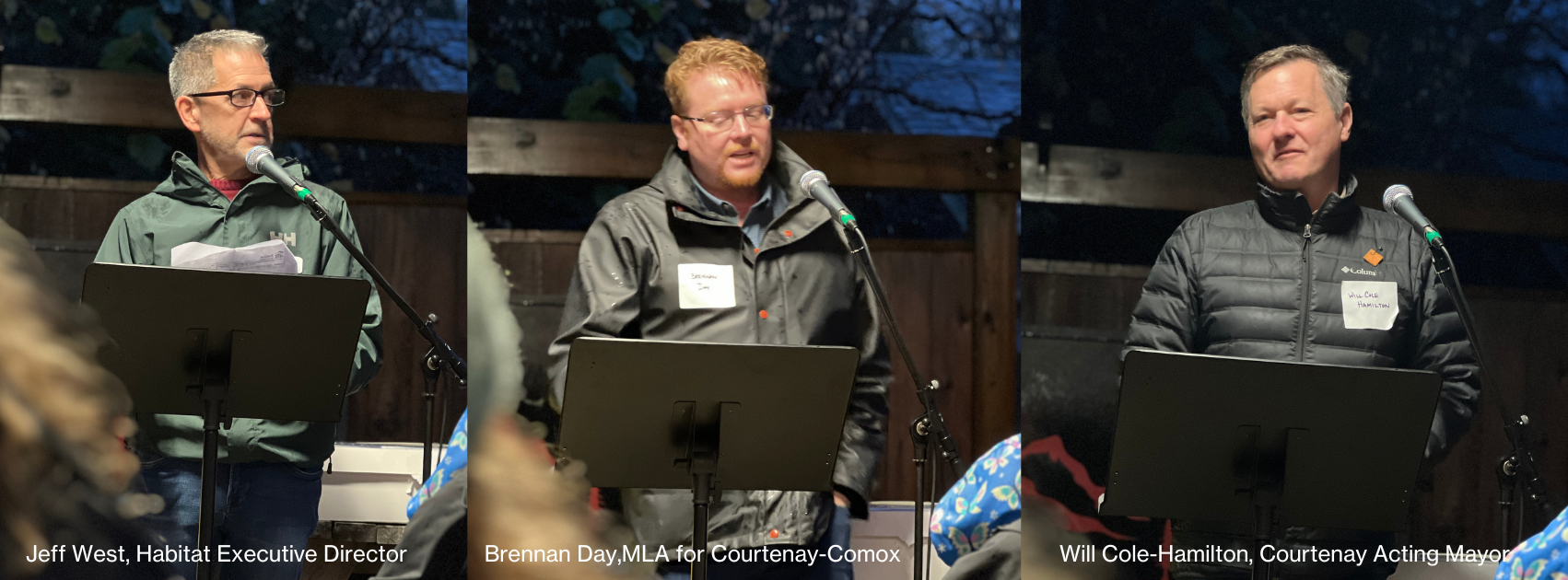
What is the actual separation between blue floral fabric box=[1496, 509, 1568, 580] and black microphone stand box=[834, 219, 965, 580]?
1.51 metres

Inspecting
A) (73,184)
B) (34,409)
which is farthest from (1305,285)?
(34,409)

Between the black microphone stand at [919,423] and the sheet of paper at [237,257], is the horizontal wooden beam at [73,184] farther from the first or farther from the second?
the black microphone stand at [919,423]

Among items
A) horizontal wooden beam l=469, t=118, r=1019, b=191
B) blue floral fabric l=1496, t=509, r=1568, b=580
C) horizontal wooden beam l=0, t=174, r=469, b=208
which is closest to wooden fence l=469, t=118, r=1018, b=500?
horizontal wooden beam l=469, t=118, r=1019, b=191

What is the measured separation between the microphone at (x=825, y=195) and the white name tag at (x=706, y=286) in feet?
1.03

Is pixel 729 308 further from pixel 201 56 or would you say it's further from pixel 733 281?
pixel 201 56

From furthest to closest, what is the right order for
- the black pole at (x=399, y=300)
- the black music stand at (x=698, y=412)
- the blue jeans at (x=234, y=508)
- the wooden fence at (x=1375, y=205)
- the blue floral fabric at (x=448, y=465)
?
1. the wooden fence at (x=1375, y=205)
2. the blue floral fabric at (x=448, y=465)
3. the black pole at (x=399, y=300)
4. the blue jeans at (x=234, y=508)
5. the black music stand at (x=698, y=412)

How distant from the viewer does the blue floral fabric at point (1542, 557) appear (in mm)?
3561

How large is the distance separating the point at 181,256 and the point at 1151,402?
2362 millimetres

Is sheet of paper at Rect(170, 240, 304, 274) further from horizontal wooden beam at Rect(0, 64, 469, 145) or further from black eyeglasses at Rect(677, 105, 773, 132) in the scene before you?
black eyeglasses at Rect(677, 105, 773, 132)

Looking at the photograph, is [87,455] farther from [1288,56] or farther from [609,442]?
[1288,56]

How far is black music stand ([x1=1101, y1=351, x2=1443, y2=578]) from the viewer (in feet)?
9.88

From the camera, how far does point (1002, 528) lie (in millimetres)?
3645

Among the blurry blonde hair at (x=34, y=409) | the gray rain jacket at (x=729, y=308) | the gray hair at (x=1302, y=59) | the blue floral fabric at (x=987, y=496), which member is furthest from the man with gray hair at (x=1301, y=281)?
the blurry blonde hair at (x=34, y=409)

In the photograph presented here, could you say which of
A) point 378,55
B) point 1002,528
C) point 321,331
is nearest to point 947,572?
point 1002,528
